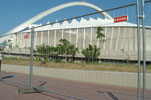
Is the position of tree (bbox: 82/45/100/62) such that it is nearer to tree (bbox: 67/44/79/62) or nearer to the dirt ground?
tree (bbox: 67/44/79/62)

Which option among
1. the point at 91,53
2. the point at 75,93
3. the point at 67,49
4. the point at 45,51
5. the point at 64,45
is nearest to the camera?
the point at 75,93

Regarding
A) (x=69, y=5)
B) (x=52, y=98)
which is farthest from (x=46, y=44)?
(x=69, y=5)

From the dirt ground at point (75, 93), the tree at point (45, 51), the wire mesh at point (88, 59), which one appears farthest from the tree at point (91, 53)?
the tree at point (45, 51)

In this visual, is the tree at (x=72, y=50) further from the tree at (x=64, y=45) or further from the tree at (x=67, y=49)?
the tree at (x=64, y=45)

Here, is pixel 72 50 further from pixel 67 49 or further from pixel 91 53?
pixel 91 53

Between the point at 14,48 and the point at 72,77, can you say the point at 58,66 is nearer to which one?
the point at 72,77

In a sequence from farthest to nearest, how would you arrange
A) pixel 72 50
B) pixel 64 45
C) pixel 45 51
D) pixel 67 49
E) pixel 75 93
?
pixel 45 51, pixel 64 45, pixel 67 49, pixel 72 50, pixel 75 93

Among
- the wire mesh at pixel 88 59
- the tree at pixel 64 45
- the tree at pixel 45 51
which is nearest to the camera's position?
the wire mesh at pixel 88 59

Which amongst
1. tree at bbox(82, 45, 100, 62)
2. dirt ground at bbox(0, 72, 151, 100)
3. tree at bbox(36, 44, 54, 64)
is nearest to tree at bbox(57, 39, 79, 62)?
tree at bbox(82, 45, 100, 62)

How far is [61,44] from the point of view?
10398mm

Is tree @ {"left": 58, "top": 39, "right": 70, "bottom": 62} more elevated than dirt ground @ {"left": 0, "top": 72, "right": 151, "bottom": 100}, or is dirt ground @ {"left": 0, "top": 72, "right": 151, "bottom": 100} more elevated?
tree @ {"left": 58, "top": 39, "right": 70, "bottom": 62}

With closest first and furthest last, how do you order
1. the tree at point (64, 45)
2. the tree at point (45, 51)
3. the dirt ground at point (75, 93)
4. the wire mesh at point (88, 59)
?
the dirt ground at point (75, 93) → the wire mesh at point (88, 59) → the tree at point (64, 45) → the tree at point (45, 51)

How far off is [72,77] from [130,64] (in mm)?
3500

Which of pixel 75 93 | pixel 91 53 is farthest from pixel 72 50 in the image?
pixel 75 93
